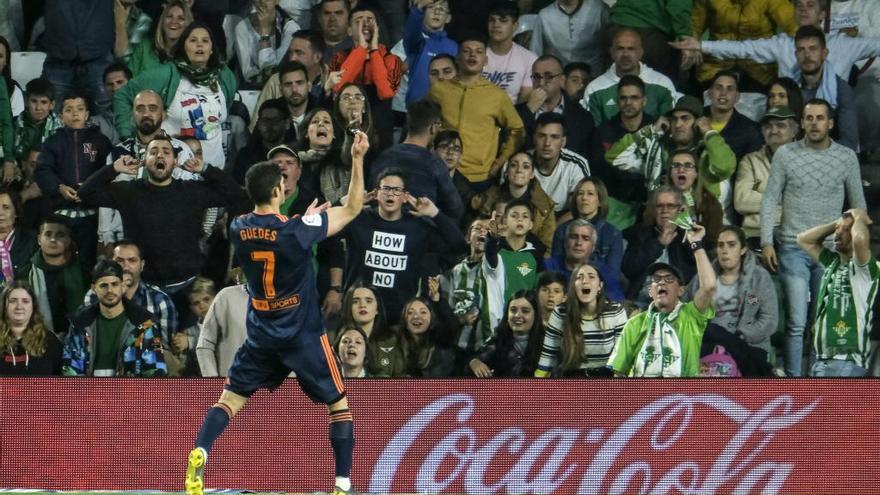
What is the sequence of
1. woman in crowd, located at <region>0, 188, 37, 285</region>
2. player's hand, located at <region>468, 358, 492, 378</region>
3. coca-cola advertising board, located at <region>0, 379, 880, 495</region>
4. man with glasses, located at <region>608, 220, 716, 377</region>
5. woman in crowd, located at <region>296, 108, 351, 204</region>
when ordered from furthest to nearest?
1. woman in crowd, located at <region>296, 108, 351, 204</region>
2. woman in crowd, located at <region>0, 188, 37, 285</region>
3. player's hand, located at <region>468, 358, 492, 378</region>
4. man with glasses, located at <region>608, 220, 716, 377</region>
5. coca-cola advertising board, located at <region>0, 379, 880, 495</region>

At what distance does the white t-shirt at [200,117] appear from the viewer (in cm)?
1391

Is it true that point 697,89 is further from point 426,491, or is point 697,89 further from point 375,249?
point 426,491

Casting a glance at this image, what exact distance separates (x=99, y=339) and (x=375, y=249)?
2139 mm

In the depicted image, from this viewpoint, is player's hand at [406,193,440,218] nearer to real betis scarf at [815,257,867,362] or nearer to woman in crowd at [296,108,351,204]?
woman in crowd at [296,108,351,204]

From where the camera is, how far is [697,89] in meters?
15.1

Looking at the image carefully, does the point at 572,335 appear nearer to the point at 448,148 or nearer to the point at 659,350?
the point at 659,350

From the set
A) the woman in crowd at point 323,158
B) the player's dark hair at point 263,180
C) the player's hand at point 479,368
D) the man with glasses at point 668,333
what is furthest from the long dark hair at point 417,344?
the player's dark hair at point 263,180

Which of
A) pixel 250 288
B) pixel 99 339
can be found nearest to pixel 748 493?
pixel 250 288

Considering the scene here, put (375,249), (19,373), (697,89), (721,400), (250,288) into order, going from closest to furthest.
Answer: (250,288)
(721,400)
(19,373)
(375,249)
(697,89)

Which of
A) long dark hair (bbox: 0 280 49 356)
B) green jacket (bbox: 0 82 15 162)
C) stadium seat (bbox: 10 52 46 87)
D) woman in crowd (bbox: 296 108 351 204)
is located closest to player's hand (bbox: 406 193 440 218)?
woman in crowd (bbox: 296 108 351 204)

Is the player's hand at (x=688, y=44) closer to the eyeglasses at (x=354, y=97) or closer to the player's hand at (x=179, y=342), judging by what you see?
the eyeglasses at (x=354, y=97)

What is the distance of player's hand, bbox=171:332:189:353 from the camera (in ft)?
40.2

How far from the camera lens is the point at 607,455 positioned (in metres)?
11.1

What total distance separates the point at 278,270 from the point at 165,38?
18.9 feet
